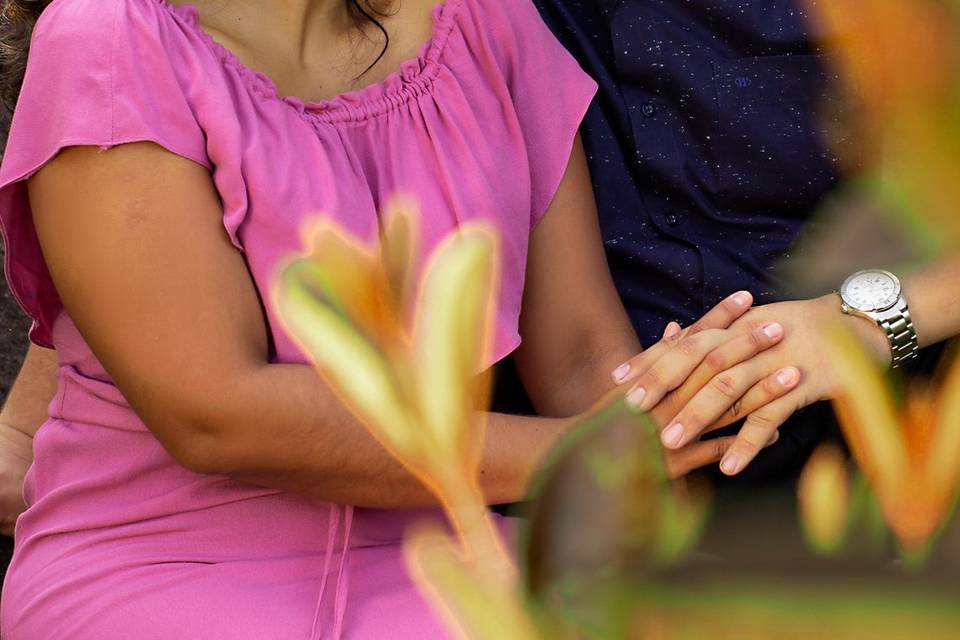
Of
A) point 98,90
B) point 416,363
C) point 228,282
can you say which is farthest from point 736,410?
point 98,90

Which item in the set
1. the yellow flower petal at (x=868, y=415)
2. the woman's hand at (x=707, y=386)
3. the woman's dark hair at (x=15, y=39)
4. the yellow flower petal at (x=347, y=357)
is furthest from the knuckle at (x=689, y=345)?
the woman's dark hair at (x=15, y=39)

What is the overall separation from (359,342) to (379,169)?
0.17m

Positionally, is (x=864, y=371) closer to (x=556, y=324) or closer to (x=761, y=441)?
(x=761, y=441)

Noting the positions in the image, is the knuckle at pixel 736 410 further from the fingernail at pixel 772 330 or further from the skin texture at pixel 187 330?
the skin texture at pixel 187 330

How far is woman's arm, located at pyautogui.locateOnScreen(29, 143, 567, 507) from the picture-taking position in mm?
956

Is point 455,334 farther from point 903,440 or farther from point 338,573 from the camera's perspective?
point 903,440

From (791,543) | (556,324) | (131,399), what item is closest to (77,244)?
(131,399)

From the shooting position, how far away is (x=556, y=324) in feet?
4.09

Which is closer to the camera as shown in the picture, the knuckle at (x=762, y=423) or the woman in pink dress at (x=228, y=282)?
the woman in pink dress at (x=228, y=282)

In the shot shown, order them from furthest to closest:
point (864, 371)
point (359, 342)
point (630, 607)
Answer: point (864, 371) < point (359, 342) < point (630, 607)

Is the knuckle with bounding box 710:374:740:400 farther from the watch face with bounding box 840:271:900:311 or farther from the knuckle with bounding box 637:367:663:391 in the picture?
the watch face with bounding box 840:271:900:311

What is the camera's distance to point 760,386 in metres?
1.08

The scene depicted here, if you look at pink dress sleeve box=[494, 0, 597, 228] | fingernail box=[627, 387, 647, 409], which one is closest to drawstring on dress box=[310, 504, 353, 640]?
fingernail box=[627, 387, 647, 409]

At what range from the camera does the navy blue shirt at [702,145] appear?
1.25 m
